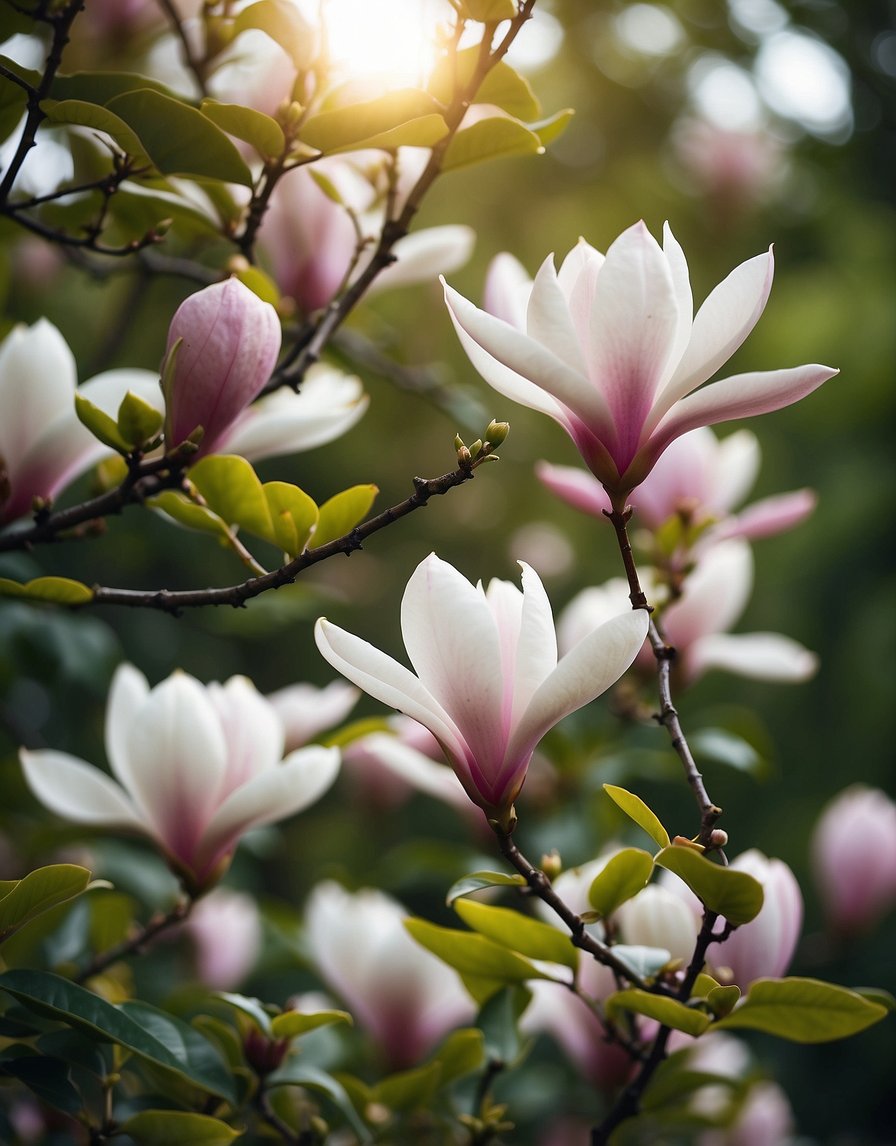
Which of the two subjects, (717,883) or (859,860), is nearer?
(717,883)

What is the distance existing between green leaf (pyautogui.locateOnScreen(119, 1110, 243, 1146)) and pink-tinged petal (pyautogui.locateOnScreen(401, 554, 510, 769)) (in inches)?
10.2

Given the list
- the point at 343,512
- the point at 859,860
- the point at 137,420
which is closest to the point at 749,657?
the point at 859,860

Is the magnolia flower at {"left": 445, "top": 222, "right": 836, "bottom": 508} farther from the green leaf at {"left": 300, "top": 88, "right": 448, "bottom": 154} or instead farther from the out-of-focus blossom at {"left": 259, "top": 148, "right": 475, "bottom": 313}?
the out-of-focus blossom at {"left": 259, "top": 148, "right": 475, "bottom": 313}

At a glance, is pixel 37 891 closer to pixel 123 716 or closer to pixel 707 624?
pixel 123 716

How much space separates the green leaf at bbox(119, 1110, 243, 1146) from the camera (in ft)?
1.98

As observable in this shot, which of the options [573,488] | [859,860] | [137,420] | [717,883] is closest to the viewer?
[717,883]

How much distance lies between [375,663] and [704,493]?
1.62 feet

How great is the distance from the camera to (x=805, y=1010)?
526 millimetres

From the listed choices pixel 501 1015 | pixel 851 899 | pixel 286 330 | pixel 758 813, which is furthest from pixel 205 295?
pixel 758 813

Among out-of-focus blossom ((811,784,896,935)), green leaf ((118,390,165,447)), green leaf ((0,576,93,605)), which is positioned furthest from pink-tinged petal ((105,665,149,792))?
out-of-focus blossom ((811,784,896,935))

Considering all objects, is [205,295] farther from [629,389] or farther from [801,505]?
[801,505]

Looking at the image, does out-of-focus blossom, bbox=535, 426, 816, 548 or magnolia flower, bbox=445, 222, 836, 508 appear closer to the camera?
magnolia flower, bbox=445, 222, 836, 508

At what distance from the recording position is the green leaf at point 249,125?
63 centimetres

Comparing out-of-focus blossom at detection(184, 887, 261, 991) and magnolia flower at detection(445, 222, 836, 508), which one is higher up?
magnolia flower at detection(445, 222, 836, 508)
